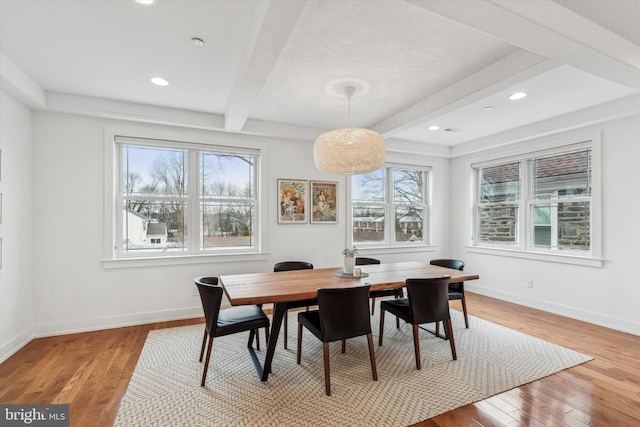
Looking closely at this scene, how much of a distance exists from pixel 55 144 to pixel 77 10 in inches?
78.9

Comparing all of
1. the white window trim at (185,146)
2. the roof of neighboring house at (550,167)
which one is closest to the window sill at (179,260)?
the white window trim at (185,146)

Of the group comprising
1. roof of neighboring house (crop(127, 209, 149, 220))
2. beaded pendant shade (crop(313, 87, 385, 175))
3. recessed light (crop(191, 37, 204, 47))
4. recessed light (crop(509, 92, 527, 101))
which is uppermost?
recessed light (crop(191, 37, 204, 47))

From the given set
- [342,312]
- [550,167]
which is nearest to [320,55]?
[342,312]

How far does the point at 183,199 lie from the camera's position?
392 centimetres

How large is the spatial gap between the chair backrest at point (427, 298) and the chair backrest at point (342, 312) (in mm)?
480

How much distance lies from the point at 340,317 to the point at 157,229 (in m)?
2.75

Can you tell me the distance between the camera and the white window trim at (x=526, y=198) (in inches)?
143

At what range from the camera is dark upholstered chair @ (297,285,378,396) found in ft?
7.28

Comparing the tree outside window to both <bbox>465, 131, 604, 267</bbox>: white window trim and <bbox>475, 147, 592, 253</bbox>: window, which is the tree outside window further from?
<bbox>475, 147, 592, 253</bbox>: window

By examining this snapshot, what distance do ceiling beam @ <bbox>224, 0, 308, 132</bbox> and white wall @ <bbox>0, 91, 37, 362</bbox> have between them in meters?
2.05

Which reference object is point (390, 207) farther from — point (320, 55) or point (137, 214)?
point (137, 214)

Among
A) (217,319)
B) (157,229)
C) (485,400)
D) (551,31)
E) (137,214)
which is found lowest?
(485,400)

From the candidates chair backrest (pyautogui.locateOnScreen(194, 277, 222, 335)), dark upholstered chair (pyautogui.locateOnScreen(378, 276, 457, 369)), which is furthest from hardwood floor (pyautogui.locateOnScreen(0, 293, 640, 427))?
chair backrest (pyautogui.locateOnScreen(194, 277, 222, 335))

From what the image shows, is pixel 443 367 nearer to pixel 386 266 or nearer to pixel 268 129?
pixel 386 266
